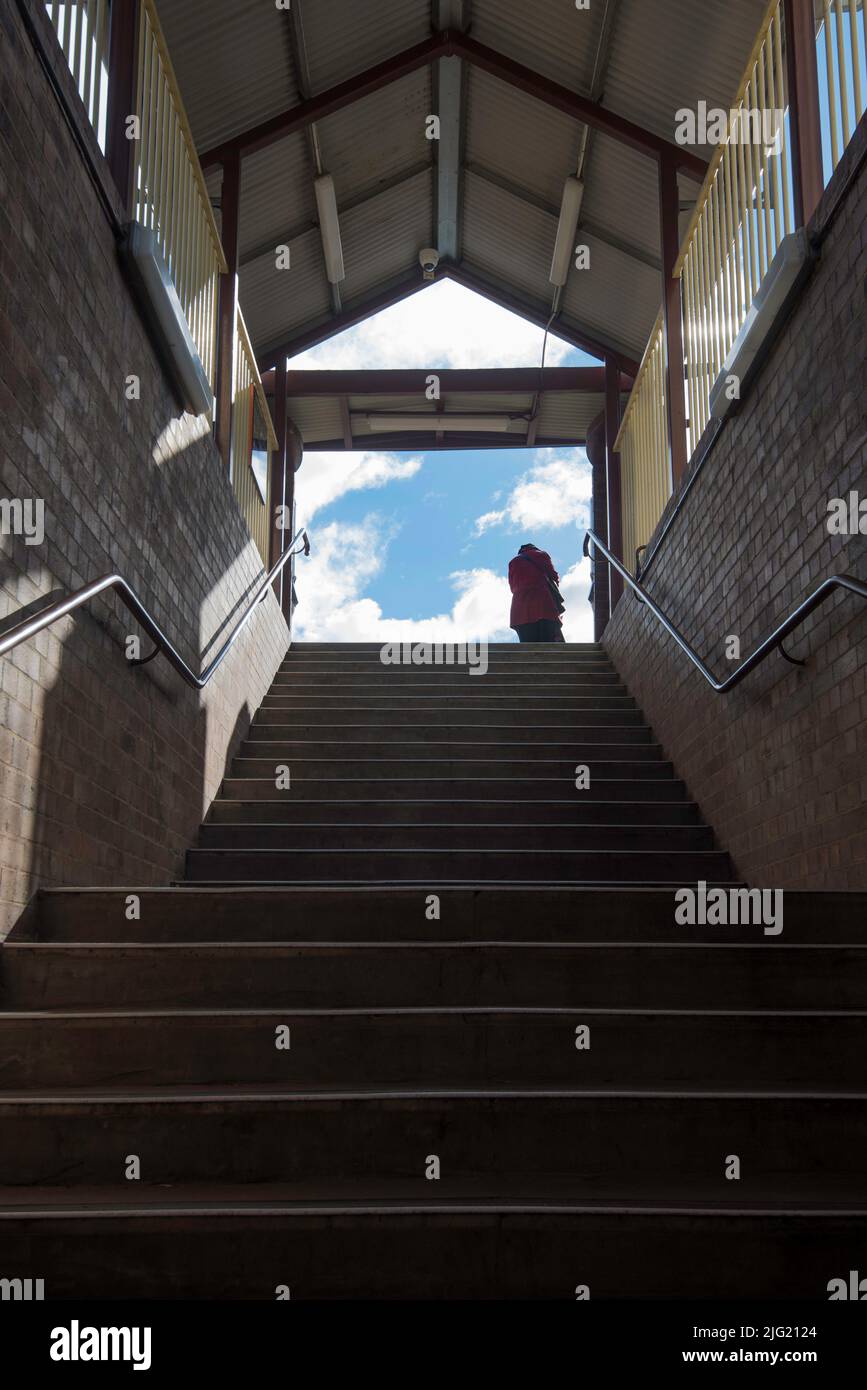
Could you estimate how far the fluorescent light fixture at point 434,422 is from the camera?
36.4ft

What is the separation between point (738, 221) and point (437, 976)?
4.12 meters

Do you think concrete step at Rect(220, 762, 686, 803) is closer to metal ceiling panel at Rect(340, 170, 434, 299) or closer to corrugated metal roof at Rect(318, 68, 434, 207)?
corrugated metal roof at Rect(318, 68, 434, 207)

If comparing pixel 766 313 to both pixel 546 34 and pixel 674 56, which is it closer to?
pixel 674 56

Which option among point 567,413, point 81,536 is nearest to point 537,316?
point 567,413

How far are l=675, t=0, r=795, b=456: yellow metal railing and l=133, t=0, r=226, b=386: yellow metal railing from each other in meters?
2.56

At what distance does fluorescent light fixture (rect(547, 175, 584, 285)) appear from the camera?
340 inches

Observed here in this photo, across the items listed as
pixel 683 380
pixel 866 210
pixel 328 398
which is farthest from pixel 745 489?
pixel 328 398

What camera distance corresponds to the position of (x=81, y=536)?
354 centimetres

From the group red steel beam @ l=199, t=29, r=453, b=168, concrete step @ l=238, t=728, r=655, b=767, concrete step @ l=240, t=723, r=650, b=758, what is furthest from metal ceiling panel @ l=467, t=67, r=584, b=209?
concrete step @ l=238, t=728, r=655, b=767

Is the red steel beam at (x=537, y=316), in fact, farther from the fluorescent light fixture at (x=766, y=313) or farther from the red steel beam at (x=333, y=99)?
the fluorescent light fixture at (x=766, y=313)

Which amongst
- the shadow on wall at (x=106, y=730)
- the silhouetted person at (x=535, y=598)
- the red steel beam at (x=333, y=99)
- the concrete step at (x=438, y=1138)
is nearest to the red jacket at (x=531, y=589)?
the silhouetted person at (x=535, y=598)

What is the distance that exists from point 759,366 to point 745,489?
48cm

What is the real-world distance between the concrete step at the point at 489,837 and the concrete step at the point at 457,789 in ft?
1.25
